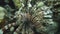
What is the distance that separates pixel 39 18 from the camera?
2979 mm

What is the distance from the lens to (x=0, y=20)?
3.05 metres

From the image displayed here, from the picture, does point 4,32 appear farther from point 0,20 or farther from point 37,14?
point 37,14

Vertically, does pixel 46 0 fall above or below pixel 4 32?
above

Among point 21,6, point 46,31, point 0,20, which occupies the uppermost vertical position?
point 21,6

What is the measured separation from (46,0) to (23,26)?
609 mm

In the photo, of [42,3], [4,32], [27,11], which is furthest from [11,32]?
[42,3]

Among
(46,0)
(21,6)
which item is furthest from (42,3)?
(21,6)

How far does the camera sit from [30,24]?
9.91ft

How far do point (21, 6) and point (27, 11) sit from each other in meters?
0.14

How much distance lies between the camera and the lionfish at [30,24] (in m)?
2.96

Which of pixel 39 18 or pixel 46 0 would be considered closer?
pixel 39 18

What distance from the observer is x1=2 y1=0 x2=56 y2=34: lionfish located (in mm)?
2961

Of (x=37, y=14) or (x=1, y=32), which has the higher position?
(x=37, y=14)

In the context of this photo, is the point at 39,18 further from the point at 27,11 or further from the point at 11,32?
the point at 11,32
